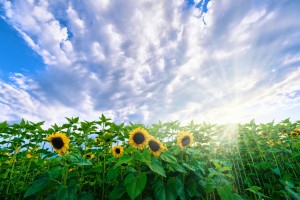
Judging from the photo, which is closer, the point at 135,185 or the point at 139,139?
the point at 135,185

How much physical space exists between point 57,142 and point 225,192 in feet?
9.53

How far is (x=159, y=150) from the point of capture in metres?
3.15

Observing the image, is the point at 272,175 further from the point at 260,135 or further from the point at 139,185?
the point at 139,185

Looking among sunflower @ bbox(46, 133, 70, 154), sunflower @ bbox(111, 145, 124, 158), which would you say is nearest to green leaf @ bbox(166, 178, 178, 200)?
sunflower @ bbox(111, 145, 124, 158)

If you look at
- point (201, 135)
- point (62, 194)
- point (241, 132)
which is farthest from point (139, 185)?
point (241, 132)

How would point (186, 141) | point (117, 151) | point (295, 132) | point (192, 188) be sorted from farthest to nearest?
Result: point (295, 132) → point (117, 151) → point (186, 141) → point (192, 188)

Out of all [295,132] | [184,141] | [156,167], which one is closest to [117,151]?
[184,141]

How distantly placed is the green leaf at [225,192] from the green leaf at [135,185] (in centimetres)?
125

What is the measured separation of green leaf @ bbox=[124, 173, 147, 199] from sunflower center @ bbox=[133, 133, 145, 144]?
0.68m

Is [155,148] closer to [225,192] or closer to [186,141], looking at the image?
[186,141]

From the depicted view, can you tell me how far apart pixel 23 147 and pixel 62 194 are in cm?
238

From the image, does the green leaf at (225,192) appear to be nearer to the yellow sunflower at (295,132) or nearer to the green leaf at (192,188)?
the green leaf at (192,188)

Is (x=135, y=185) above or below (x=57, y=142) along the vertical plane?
below

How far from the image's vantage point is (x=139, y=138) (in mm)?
3318
